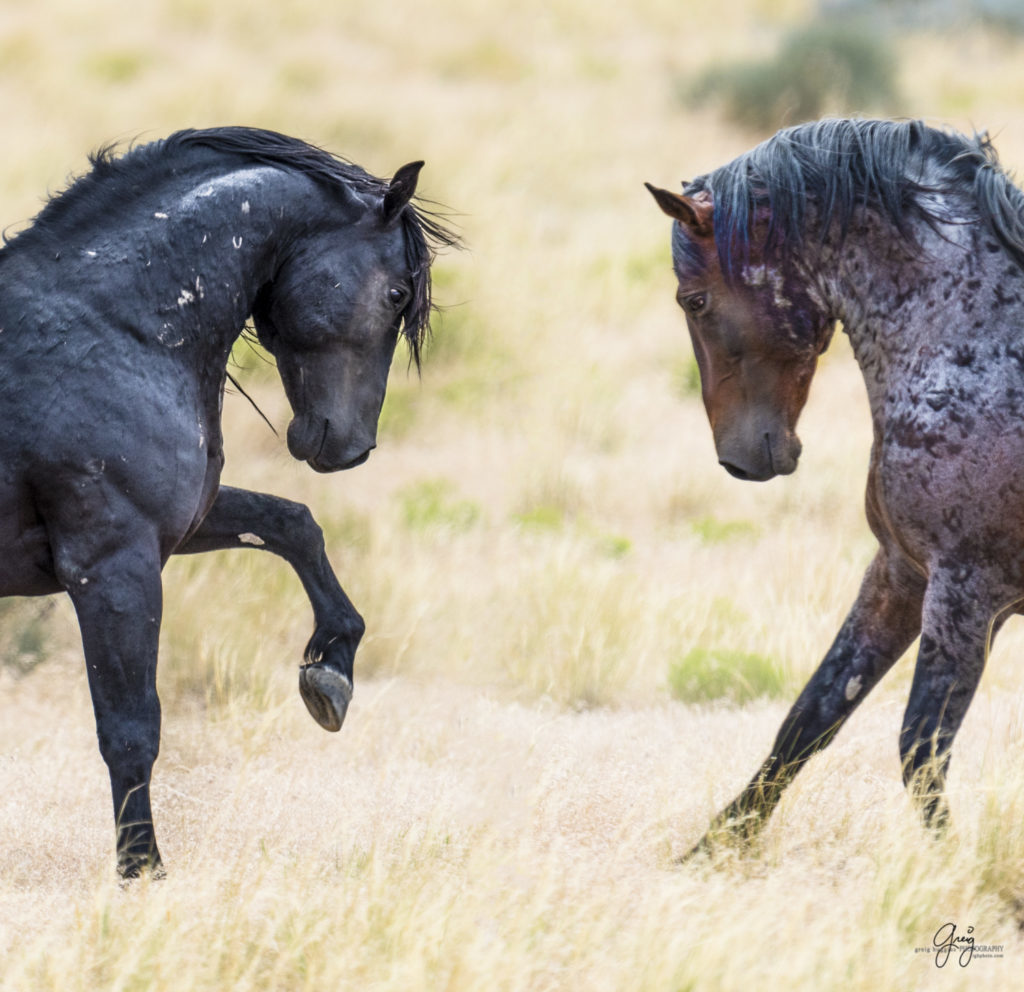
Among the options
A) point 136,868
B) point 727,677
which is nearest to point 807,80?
point 727,677

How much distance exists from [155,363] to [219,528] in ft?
2.09

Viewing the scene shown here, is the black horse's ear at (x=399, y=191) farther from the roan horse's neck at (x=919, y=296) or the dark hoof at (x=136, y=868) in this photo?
the dark hoof at (x=136, y=868)

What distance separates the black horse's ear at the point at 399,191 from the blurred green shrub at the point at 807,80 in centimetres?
1085

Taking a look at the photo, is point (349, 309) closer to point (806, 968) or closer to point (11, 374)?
point (11, 374)

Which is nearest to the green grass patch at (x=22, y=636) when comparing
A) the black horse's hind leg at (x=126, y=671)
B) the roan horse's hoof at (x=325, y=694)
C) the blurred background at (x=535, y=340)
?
the blurred background at (x=535, y=340)

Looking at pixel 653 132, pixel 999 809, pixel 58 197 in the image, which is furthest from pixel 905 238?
pixel 653 132

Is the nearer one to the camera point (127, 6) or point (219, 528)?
point (219, 528)

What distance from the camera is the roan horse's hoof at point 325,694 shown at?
12.6 ft

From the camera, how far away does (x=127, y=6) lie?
54.5ft

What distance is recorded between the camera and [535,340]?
10242mm

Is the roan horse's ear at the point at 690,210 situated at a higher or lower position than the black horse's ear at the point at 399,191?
lower

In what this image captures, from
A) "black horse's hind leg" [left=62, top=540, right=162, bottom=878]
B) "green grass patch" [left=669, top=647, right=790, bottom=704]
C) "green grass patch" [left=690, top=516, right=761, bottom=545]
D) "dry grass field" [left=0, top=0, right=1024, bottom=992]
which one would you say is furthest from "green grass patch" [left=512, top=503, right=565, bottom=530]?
"black horse's hind leg" [left=62, top=540, right=162, bottom=878]

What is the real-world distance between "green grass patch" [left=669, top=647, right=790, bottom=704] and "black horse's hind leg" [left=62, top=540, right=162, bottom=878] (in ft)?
8.83

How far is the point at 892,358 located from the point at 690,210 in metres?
0.65
